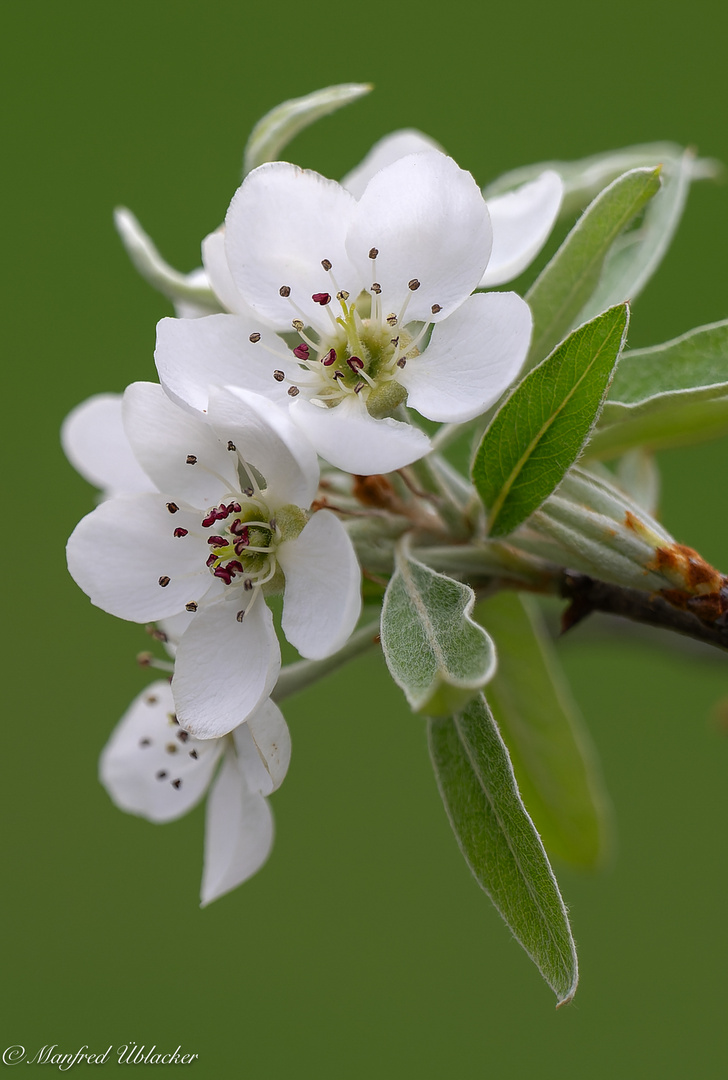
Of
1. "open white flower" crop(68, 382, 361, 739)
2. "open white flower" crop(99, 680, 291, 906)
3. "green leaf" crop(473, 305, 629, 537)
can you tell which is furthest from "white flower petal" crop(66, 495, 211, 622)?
"green leaf" crop(473, 305, 629, 537)

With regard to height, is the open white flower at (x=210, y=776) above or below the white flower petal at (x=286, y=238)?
below

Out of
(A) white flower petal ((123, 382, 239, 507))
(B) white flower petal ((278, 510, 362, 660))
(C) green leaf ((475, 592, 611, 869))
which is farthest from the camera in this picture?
(C) green leaf ((475, 592, 611, 869))

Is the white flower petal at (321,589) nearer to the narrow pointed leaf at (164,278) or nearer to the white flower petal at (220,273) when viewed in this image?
the white flower petal at (220,273)

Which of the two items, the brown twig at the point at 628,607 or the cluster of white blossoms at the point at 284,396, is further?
the brown twig at the point at 628,607

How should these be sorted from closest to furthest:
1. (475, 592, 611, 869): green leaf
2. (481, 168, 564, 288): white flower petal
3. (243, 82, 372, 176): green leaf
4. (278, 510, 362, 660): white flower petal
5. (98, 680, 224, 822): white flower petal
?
(278, 510, 362, 660): white flower petal < (481, 168, 564, 288): white flower petal < (243, 82, 372, 176): green leaf < (98, 680, 224, 822): white flower petal < (475, 592, 611, 869): green leaf

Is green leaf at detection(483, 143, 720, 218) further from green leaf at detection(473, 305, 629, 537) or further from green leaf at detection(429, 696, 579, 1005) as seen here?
green leaf at detection(429, 696, 579, 1005)

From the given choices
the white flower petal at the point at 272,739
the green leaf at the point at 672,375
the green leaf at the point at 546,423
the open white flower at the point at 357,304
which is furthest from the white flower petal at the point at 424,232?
the white flower petal at the point at 272,739

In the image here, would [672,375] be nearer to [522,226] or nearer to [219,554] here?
[522,226]
